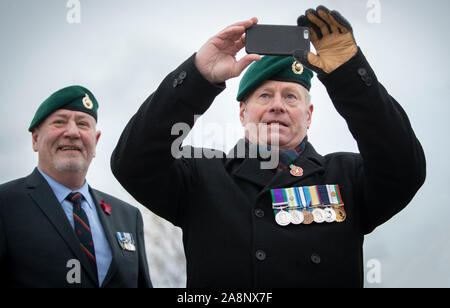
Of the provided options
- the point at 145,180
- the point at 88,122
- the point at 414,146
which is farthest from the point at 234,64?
the point at 88,122

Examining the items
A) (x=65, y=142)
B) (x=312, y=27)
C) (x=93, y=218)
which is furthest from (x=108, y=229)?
(x=312, y=27)

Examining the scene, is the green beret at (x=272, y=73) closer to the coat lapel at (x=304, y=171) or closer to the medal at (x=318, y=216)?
the coat lapel at (x=304, y=171)

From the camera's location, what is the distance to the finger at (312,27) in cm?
262

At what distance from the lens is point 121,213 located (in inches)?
177

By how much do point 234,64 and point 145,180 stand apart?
72 cm

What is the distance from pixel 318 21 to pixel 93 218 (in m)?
2.38

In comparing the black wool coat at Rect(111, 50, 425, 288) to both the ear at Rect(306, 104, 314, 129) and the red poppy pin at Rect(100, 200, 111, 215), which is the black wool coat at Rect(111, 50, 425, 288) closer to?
the ear at Rect(306, 104, 314, 129)

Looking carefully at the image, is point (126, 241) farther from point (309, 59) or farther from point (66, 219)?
point (309, 59)

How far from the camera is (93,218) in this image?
13.5 ft

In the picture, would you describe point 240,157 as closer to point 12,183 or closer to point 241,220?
point 241,220

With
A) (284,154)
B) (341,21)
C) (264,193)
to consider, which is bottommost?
(264,193)

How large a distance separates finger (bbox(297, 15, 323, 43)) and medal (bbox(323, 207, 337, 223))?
33.6 inches

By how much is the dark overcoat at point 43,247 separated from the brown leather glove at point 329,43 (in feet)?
6.90
